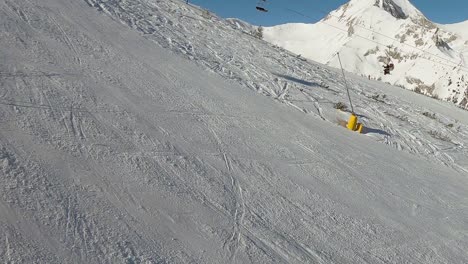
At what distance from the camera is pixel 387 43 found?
11450cm

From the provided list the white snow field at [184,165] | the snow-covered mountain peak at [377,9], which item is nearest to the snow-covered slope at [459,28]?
the snow-covered mountain peak at [377,9]

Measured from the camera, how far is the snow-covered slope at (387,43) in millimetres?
78625

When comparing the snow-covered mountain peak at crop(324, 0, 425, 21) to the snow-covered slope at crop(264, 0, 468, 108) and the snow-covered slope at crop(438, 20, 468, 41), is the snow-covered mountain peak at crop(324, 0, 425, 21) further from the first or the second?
the snow-covered slope at crop(438, 20, 468, 41)

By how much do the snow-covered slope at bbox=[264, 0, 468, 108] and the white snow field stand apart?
50536 mm

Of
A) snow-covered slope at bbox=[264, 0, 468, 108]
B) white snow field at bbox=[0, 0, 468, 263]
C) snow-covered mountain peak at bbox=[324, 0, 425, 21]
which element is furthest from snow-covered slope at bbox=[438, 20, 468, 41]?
white snow field at bbox=[0, 0, 468, 263]

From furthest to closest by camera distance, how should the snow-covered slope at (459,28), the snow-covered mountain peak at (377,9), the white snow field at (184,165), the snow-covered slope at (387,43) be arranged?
the snow-covered mountain peak at (377,9), the snow-covered slope at (459,28), the snow-covered slope at (387,43), the white snow field at (184,165)

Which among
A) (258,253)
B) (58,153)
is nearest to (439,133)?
(258,253)

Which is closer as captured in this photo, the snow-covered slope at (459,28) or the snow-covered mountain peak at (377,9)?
the snow-covered slope at (459,28)

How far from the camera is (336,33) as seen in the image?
138500 mm

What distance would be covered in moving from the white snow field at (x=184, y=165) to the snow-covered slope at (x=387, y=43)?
50.5 m

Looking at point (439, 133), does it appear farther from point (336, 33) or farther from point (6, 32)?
Result: point (336, 33)

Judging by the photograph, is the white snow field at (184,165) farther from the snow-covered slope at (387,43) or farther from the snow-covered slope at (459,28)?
the snow-covered slope at (459,28)

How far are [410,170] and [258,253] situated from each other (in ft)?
15.6

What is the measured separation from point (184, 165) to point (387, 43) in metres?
118
